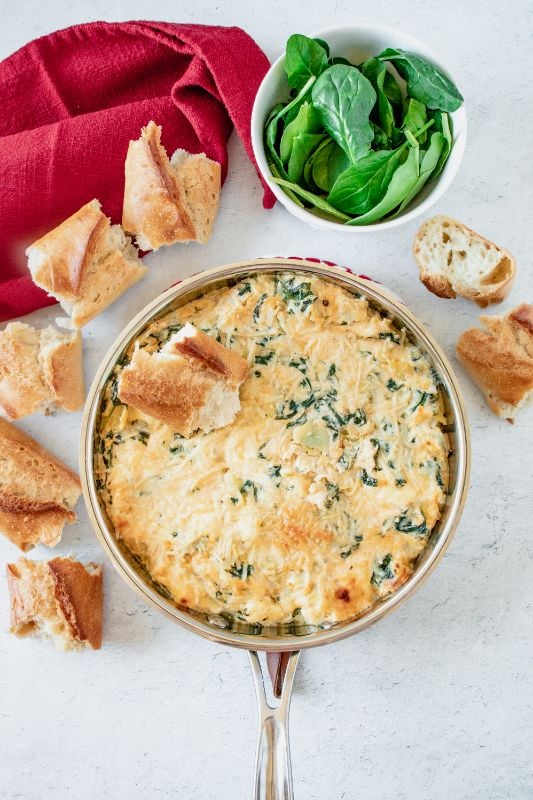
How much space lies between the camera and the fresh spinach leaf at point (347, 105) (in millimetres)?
2393

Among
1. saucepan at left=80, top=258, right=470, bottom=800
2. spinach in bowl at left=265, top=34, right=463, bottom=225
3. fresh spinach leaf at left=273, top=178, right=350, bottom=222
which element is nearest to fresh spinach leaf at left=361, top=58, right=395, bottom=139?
spinach in bowl at left=265, top=34, right=463, bottom=225

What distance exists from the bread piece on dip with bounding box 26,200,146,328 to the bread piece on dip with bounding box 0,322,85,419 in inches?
4.7

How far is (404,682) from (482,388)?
3.55 feet

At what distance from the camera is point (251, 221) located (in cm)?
276

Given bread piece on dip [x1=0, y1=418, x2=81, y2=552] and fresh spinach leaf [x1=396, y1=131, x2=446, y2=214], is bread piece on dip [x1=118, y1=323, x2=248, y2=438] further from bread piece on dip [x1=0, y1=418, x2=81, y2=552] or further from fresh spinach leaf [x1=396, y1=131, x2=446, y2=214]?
fresh spinach leaf [x1=396, y1=131, x2=446, y2=214]

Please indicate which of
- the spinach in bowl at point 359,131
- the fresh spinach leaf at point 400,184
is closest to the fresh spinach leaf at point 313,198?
the spinach in bowl at point 359,131

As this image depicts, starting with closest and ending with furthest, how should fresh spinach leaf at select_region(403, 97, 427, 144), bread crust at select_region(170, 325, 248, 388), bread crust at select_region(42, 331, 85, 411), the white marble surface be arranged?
1. bread crust at select_region(170, 325, 248, 388)
2. fresh spinach leaf at select_region(403, 97, 427, 144)
3. bread crust at select_region(42, 331, 85, 411)
4. the white marble surface

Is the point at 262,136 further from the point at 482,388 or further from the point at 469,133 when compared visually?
the point at 482,388

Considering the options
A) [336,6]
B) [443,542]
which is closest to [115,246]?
[336,6]

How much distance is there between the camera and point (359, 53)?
2.58 meters

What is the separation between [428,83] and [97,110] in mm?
1168

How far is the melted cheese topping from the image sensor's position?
2.34 metres

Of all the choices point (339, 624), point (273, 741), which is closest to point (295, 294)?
point (339, 624)

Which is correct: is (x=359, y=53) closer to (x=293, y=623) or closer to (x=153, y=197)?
(x=153, y=197)
